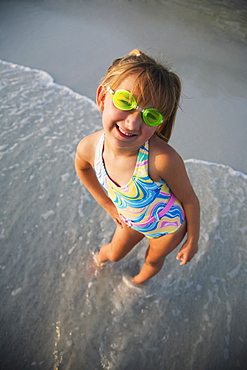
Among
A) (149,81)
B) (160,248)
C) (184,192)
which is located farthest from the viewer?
Result: (160,248)

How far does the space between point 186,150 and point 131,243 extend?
167cm

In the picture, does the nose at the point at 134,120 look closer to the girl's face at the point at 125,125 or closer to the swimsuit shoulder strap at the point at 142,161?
the girl's face at the point at 125,125

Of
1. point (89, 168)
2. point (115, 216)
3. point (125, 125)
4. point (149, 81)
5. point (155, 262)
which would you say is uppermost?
point (149, 81)

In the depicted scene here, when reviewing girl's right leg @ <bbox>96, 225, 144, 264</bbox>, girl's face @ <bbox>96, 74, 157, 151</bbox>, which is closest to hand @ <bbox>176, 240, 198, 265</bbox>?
girl's right leg @ <bbox>96, 225, 144, 264</bbox>

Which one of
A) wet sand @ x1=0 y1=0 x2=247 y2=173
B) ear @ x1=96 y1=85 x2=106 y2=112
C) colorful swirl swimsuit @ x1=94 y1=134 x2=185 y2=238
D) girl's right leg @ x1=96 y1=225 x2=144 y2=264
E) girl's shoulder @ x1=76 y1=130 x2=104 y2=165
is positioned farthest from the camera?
wet sand @ x1=0 y1=0 x2=247 y2=173

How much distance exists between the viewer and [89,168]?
6.68 feet

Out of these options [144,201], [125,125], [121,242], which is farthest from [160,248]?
[125,125]

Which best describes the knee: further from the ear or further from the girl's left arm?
the ear

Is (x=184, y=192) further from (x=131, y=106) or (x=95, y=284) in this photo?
(x=95, y=284)

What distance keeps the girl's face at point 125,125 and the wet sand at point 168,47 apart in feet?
6.64

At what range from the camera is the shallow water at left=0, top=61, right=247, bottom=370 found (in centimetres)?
211

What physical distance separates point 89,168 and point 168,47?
3705 mm

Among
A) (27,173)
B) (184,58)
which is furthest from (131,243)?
(184,58)

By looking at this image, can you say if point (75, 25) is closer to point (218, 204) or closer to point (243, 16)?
point (243, 16)
